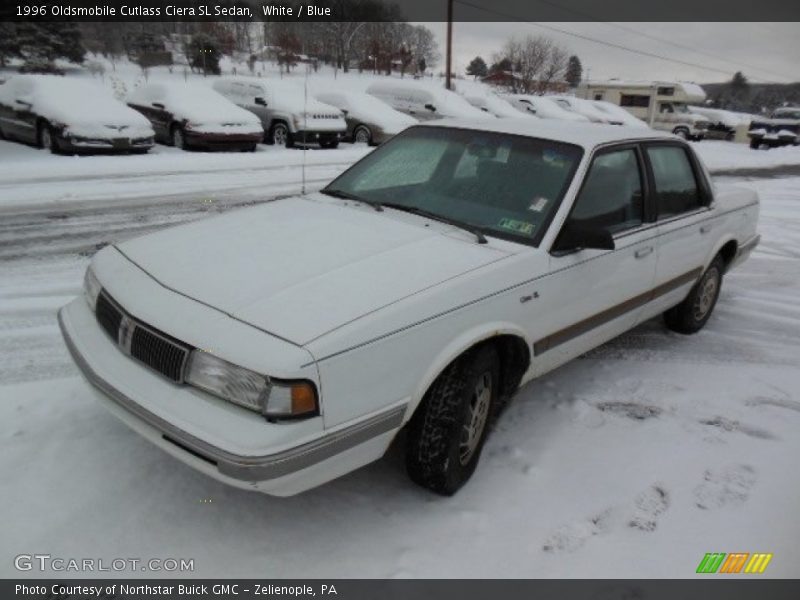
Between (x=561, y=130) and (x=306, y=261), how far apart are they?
1.93 meters

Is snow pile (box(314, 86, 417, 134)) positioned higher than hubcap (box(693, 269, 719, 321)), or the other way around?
snow pile (box(314, 86, 417, 134))

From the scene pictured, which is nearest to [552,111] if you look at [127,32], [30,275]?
[30,275]

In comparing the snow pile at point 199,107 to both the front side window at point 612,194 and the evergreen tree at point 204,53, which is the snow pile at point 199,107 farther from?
the evergreen tree at point 204,53

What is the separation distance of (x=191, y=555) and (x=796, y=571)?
2557 mm

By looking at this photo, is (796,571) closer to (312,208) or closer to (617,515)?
(617,515)

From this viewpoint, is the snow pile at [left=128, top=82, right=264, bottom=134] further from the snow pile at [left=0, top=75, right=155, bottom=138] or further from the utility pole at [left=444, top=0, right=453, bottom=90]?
the utility pole at [left=444, top=0, right=453, bottom=90]

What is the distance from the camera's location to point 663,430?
12.1 feet

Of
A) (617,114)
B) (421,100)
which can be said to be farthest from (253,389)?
(617,114)

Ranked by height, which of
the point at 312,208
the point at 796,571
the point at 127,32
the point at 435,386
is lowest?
the point at 796,571

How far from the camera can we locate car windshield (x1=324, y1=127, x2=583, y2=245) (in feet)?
10.9

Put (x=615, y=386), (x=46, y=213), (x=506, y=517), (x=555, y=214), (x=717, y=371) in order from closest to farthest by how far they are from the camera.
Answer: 1. (x=506, y=517)
2. (x=555, y=214)
3. (x=615, y=386)
4. (x=717, y=371)
5. (x=46, y=213)

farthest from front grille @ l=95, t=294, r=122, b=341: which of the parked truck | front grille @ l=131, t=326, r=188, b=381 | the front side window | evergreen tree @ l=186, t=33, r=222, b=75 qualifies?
evergreen tree @ l=186, t=33, r=222, b=75

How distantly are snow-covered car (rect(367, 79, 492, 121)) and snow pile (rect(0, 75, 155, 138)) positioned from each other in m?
9.65

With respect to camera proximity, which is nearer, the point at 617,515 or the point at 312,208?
the point at 617,515
